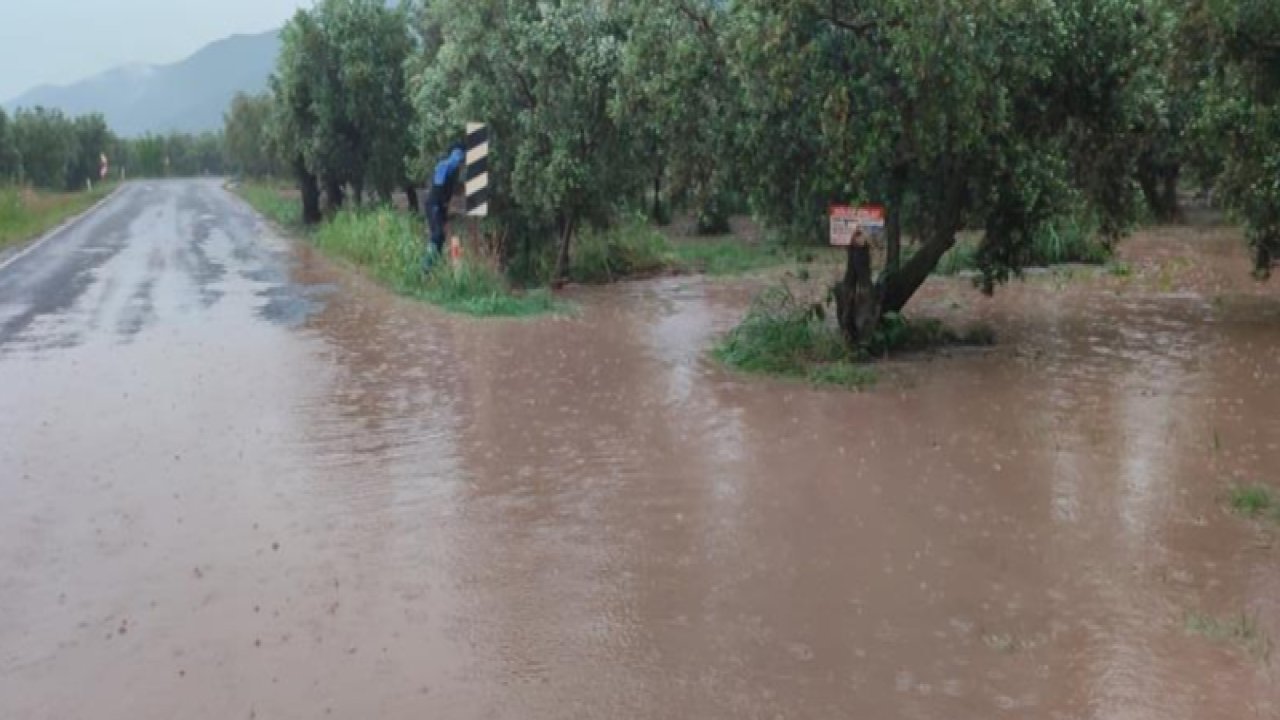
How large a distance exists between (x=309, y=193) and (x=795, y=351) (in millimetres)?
22212

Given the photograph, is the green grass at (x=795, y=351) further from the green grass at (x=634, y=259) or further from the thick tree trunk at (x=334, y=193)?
the thick tree trunk at (x=334, y=193)

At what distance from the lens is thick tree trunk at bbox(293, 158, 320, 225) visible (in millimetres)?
29922

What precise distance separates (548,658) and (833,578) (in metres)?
1.56

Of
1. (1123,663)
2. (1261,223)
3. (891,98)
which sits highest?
(891,98)

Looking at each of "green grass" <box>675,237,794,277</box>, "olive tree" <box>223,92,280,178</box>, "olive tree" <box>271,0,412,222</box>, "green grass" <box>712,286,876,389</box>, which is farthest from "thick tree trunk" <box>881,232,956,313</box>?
"olive tree" <box>223,92,280,178</box>

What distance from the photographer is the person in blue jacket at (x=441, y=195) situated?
54.8ft

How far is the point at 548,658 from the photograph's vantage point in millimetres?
4871

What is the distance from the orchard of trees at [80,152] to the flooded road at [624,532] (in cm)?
4403

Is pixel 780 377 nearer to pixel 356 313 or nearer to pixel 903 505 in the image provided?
pixel 903 505

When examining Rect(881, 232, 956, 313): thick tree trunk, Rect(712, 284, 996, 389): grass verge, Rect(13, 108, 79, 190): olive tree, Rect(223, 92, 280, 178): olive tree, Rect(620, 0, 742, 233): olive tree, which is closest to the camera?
Rect(712, 284, 996, 389): grass verge

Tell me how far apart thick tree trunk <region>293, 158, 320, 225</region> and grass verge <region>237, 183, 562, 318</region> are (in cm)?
710

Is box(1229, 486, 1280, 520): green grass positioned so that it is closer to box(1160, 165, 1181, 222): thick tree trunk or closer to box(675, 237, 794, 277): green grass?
box(675, 237, 794, 277): green grass

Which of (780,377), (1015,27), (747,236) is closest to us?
(1015,27)

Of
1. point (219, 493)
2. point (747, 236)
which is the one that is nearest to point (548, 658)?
point (219, 493)
